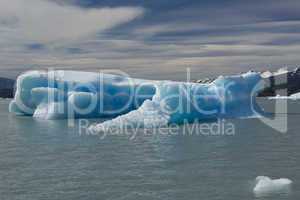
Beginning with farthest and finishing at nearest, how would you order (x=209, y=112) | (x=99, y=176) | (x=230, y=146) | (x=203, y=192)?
(x=209, y=112)
(x=230, y=146)
(x=99, y=176)
(x=203, y=192)

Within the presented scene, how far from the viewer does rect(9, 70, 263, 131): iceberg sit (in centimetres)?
2364

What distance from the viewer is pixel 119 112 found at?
89.6ft

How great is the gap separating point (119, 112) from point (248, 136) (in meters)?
10.7

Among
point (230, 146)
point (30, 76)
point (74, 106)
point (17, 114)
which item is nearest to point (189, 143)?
point (230, 146)

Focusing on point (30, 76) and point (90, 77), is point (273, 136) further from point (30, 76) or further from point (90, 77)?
point (30, 76)

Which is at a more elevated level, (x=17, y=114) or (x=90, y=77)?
(x=90, y=77)

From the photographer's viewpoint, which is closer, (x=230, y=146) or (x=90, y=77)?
(x=230, y=146)
